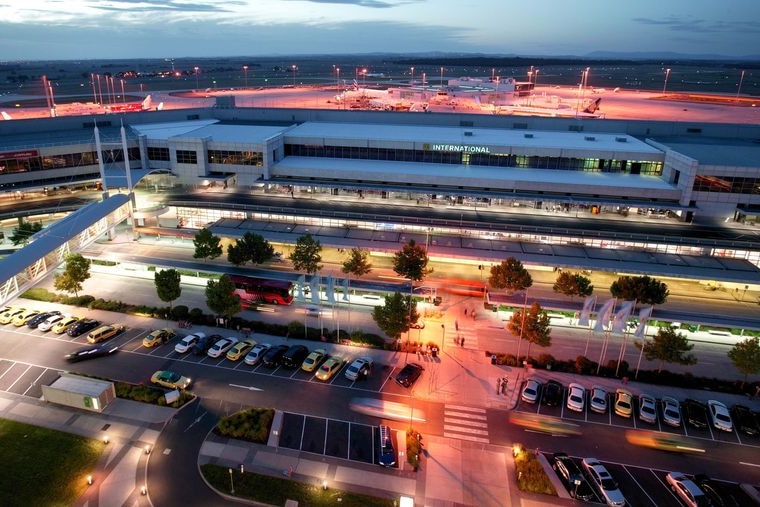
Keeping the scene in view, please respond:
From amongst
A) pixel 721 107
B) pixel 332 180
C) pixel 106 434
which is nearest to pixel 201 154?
pixel 332 180

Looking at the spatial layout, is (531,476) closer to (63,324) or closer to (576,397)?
(576,397)

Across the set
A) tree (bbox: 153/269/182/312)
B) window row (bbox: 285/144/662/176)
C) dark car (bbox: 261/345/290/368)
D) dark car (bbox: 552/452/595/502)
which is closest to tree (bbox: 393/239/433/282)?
dark car (bbox: 261/345/290/368)

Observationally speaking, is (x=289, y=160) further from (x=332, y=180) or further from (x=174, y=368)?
(x=174, y=368)

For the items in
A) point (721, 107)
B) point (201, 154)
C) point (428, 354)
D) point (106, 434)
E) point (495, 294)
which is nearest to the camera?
point (106, 434)

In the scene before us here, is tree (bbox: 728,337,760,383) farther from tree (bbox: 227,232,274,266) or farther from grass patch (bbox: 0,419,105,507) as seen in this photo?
grass patch (bbox: 0,419,105,507)

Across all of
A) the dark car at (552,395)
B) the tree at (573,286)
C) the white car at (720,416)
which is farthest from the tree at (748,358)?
the dark car at (552,395)
